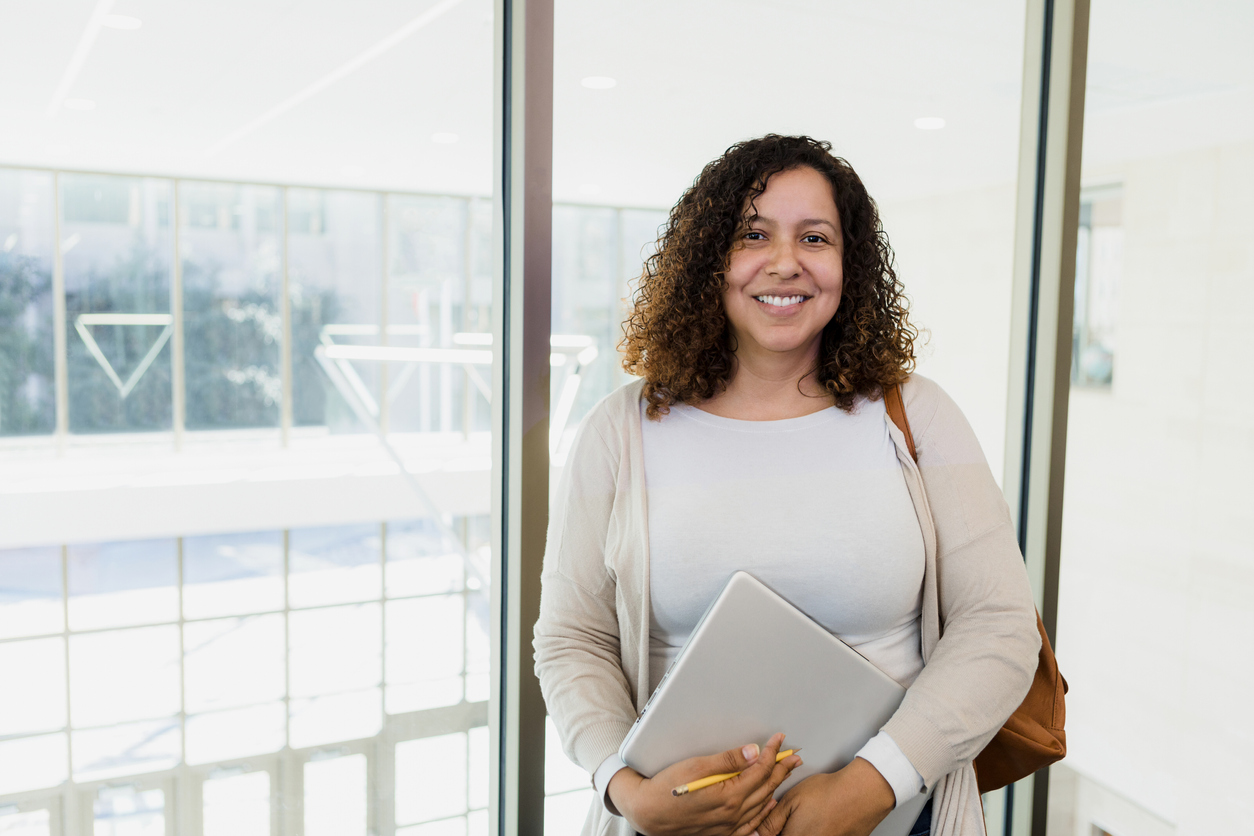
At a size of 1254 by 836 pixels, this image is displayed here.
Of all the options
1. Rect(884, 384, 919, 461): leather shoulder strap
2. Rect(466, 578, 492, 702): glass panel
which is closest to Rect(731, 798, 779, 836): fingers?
Rect(884, 384, 919, 461): leather shoulder strap

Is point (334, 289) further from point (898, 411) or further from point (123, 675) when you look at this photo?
point (898, 411)

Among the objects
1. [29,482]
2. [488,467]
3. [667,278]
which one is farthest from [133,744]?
[667,278]

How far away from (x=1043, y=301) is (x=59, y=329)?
215 cm

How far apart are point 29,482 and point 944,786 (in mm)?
1499

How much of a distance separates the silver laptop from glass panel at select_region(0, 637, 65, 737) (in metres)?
1.23

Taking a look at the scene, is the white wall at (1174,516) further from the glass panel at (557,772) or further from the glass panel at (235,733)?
the glass panel at (235,733)

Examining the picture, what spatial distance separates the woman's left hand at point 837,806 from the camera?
→ 2.84 ft

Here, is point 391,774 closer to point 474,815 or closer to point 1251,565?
point 474,815

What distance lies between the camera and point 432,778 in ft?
5.99

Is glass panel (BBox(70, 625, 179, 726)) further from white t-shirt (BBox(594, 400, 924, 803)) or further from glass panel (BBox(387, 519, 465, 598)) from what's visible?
white t-shirt (BBox(594, 400, 924, 803))

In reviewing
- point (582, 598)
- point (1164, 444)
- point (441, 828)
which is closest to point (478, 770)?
point (441, 828)

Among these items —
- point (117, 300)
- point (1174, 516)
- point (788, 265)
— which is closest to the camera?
point (788, 265)

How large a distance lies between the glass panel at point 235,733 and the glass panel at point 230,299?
3.20 ft

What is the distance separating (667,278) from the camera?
1.07 m
